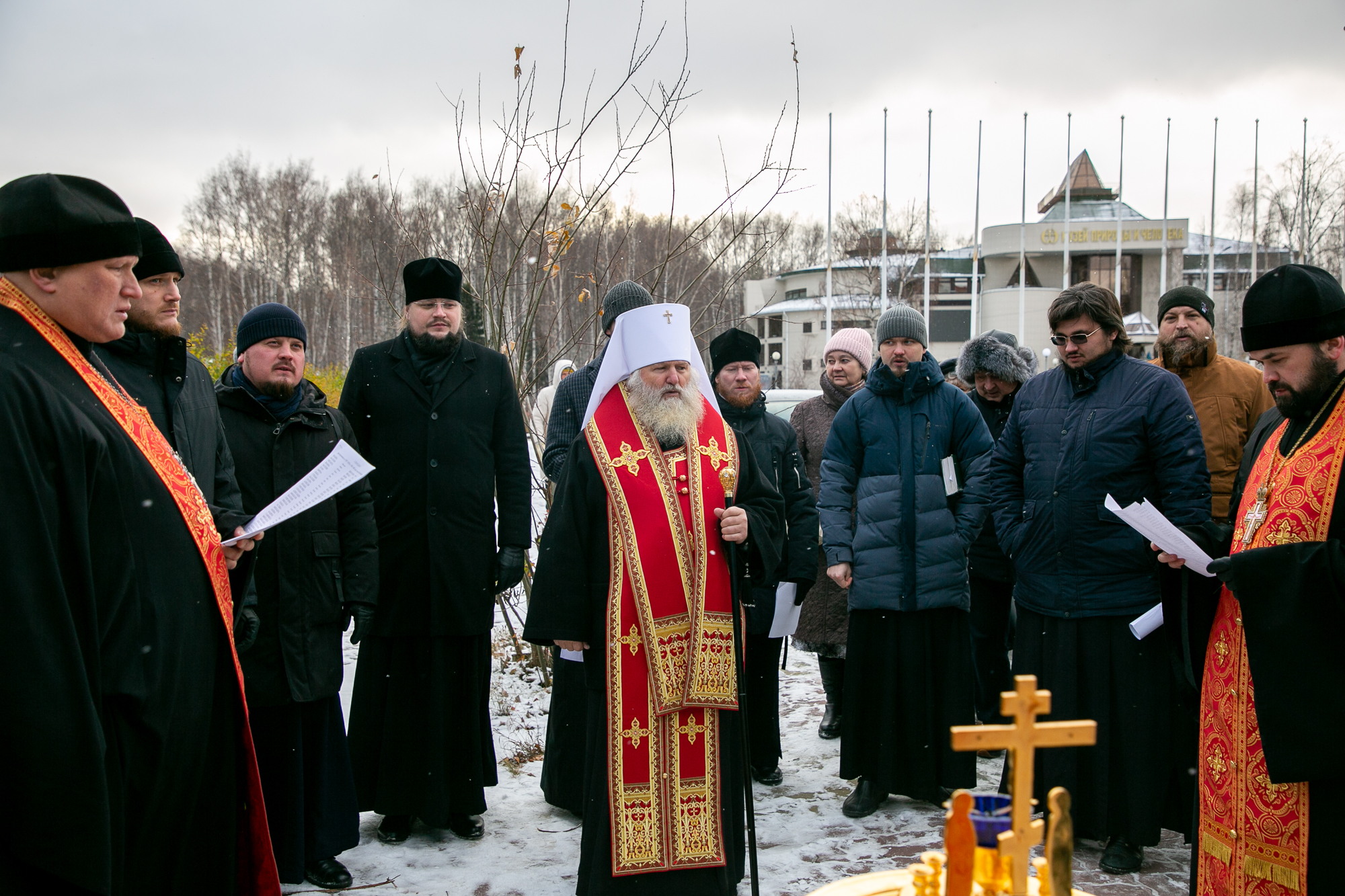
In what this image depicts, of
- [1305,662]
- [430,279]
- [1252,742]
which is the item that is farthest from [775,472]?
[1305,662]

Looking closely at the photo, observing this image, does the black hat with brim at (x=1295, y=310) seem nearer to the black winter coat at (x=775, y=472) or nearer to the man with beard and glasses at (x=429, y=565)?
the black winter coat at (x=775, y=472)

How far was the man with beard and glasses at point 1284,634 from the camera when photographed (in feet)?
7.69

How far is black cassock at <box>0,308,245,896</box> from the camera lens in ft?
5.89

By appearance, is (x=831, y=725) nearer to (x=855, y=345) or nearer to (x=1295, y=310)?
(x=855, y=345)

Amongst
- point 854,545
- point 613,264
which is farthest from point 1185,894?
point 613,264

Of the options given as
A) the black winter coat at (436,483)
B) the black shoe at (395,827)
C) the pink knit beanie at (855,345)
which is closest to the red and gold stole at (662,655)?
the black winter coat at (436,483)

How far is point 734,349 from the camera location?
187 inches

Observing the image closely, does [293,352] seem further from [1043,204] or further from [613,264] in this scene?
[1043,204]

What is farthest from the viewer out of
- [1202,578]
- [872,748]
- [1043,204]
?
[1043,204]

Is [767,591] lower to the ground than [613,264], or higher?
lower

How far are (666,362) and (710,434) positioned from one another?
325mm

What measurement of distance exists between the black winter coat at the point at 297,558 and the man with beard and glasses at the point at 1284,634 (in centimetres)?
289

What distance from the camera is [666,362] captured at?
3465mm

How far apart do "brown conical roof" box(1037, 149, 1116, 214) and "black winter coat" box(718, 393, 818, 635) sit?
163 feet
